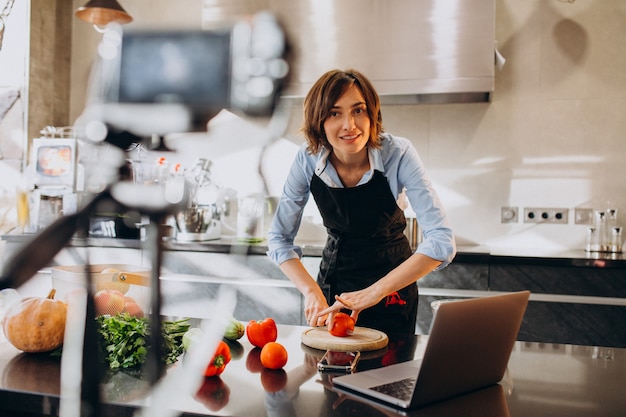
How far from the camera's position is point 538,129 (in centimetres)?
281

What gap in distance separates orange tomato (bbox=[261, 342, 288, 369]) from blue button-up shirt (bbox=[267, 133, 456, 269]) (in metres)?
0.53

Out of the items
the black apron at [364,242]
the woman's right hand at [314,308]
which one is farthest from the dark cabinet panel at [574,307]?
the woman's right hand at [314,308]

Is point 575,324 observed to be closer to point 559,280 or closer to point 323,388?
point 559,280

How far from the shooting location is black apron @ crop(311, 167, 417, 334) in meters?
1.57

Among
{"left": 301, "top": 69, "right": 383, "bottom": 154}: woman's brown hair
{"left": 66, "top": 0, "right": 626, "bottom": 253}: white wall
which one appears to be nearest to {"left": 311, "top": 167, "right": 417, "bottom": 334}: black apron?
{"left": 301, "top": 69, "right": 383, "bottom": 154}: woman's brown hair

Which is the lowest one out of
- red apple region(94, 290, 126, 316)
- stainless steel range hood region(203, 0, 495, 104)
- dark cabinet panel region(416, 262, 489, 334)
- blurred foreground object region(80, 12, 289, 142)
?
dark cabinet panel region(416, 262, 489, 334)

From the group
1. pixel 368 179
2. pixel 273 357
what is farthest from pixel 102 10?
pixel 368 179

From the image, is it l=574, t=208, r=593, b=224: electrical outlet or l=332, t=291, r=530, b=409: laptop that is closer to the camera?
l=332, t=291, r=530, b=409: laptop

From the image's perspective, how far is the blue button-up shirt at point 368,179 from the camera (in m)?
1.46

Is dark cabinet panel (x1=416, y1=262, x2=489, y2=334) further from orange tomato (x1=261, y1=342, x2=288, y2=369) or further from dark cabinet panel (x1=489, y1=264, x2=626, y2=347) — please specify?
orange tomato (x1=261, y1=342, x2=288, y2=369)

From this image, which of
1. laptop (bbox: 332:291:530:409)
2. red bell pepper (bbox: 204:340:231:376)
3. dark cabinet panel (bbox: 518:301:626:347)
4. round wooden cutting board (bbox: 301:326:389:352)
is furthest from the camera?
dark cabinet panel (bbox: 518:301:626:347)

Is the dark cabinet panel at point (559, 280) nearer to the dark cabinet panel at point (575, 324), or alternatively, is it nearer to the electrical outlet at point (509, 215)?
the dark cabinet panel at point (575, 324)

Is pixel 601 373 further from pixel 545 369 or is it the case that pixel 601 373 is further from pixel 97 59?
pixel 97 59

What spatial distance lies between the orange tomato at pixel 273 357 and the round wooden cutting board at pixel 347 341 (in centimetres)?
18
